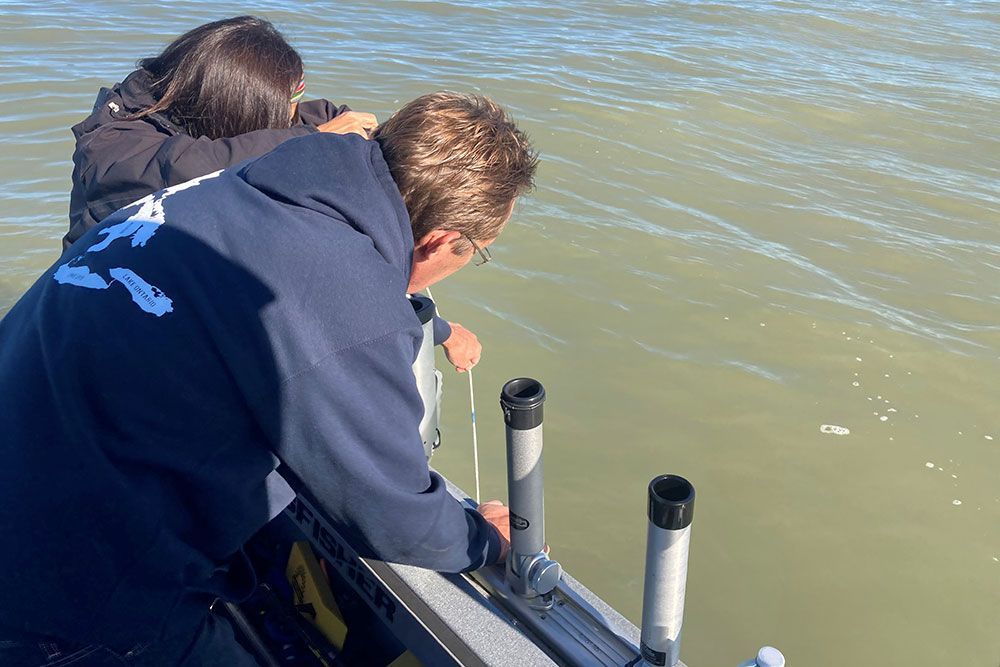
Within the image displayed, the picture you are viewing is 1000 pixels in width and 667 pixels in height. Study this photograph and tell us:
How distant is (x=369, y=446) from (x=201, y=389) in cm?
30

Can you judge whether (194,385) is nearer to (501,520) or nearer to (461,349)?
(501,520)

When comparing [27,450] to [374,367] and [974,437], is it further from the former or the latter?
[974,437]

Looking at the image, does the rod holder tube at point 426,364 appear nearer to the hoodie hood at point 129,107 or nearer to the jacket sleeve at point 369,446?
the jacket sleeve at point 369,446

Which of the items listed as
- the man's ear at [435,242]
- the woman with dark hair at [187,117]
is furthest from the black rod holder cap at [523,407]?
the woman with dark hair at [187,117]

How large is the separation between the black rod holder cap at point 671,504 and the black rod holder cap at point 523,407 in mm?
291

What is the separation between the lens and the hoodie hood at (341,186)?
5.24 feet

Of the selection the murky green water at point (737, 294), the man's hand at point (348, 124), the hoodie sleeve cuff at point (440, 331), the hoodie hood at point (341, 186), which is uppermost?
the hoodie hood at point (341, 186)

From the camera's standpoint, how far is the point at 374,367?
5.13 ft

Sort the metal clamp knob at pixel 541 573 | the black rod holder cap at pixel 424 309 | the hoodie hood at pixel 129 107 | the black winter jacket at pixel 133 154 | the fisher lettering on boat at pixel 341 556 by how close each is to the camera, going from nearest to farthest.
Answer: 1. the metal clamp knob at pixel 541 573
2. the fisher lettering on boat at pixel 341 556
3. the black rod holder cap at pixel 424 309
4. the black winter jacket at pixel 133 154
5. the hoodie hood at pixel 129 107

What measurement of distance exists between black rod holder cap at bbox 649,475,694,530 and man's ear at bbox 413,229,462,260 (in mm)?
606

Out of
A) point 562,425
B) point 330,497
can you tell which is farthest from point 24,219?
point 330,497

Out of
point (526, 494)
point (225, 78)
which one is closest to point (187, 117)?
point (225, 78)

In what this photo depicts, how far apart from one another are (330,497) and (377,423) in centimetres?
17

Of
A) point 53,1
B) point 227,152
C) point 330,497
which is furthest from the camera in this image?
point 53,1
